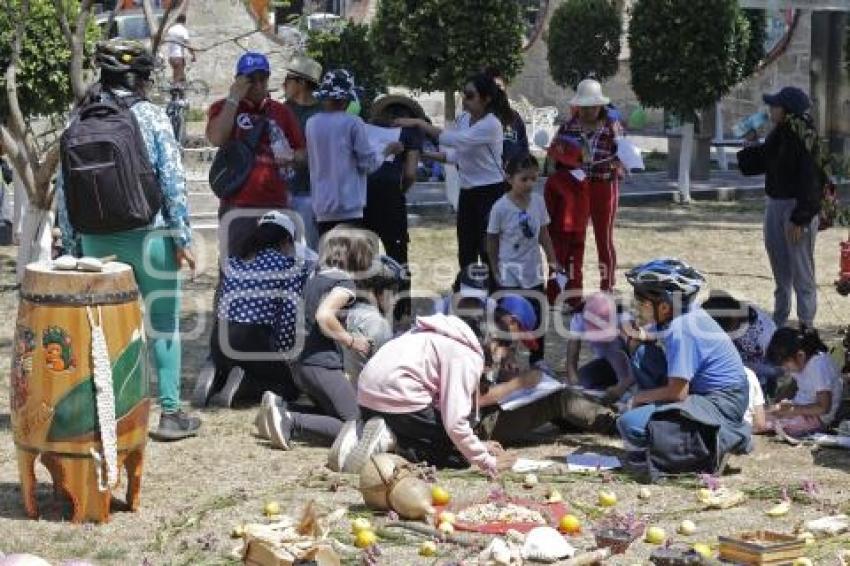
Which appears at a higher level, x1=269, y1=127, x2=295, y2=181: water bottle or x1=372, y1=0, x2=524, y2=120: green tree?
x1=372, y1=0, x2=524, y2=120: green tree

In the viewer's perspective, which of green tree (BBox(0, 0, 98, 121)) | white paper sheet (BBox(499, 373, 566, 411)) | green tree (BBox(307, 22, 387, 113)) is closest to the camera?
white paper sheet (BBox(499, 373, 566, 411))

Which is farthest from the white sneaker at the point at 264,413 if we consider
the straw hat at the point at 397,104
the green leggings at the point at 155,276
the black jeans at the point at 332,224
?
the straw hat at the point at 397,104

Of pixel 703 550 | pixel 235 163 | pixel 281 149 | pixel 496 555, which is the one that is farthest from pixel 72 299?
pixel 281 149

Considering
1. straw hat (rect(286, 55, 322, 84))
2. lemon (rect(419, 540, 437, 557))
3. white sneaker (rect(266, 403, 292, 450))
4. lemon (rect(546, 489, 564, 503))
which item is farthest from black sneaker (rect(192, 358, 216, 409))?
lemon (rect(419, 540, 437, 557))

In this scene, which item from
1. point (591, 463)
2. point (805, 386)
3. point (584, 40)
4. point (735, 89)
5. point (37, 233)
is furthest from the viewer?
point (735, 89)

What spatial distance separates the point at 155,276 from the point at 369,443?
1204mm

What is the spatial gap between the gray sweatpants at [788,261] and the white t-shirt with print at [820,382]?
1872mm

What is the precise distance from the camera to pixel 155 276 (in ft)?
24.8

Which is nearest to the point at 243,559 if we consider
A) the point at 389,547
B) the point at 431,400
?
the point at 389,547

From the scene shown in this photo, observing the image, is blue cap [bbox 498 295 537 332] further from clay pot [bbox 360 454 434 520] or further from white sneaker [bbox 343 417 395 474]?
clay pot [bbox 360 454 434 520]

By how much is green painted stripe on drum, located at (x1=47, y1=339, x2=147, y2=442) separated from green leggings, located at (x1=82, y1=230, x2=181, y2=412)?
32.4 inches

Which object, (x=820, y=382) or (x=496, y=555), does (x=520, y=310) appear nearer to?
(x=820, y=382)

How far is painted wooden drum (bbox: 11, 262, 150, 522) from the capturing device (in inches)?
259

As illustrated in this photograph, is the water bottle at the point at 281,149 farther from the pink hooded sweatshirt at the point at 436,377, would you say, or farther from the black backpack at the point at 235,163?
the pink hooded sweatshirt at the point at 436,377
